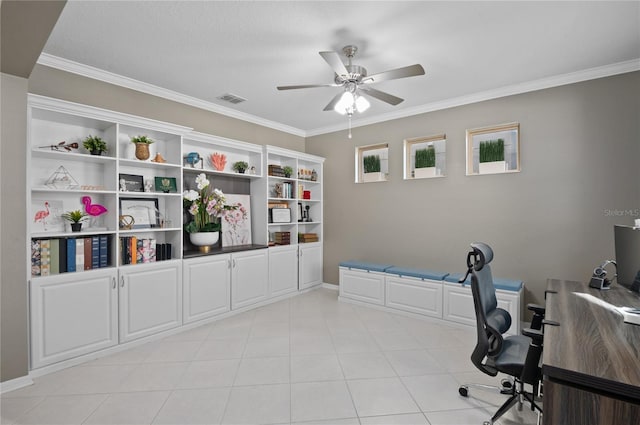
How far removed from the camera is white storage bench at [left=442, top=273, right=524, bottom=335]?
330 cm

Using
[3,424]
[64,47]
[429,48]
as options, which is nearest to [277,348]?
[3,424]

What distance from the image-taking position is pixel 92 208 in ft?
10.0

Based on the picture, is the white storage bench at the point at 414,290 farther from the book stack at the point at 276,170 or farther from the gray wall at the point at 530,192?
the book stack at the point at 276,170

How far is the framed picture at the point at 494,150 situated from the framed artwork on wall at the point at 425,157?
13.6 inches

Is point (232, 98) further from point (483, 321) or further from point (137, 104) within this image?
point (483, 321)

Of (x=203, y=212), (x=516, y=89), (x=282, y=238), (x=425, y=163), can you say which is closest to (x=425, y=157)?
(x=425, y=163)

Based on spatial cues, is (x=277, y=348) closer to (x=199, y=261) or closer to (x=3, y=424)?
(x=199, y=261)

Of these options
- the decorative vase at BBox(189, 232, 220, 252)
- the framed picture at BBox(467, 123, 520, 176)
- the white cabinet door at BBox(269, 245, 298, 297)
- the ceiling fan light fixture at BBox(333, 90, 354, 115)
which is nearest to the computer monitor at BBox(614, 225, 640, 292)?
the framed picture at BBox(467, 123, 520, 176)

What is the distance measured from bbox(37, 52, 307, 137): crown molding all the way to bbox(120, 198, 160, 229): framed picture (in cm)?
128

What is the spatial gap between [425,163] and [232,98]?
281 cm

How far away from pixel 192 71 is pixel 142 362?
292 cm

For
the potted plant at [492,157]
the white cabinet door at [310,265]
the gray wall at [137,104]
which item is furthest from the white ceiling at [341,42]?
the white cabinet door at [310,265]

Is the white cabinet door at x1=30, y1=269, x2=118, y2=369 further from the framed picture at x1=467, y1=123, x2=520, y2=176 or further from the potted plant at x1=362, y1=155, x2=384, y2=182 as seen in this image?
the framed picture at x1=467, y1=123, x2=520, y2=176

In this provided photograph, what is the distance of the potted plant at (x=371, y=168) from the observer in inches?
193
